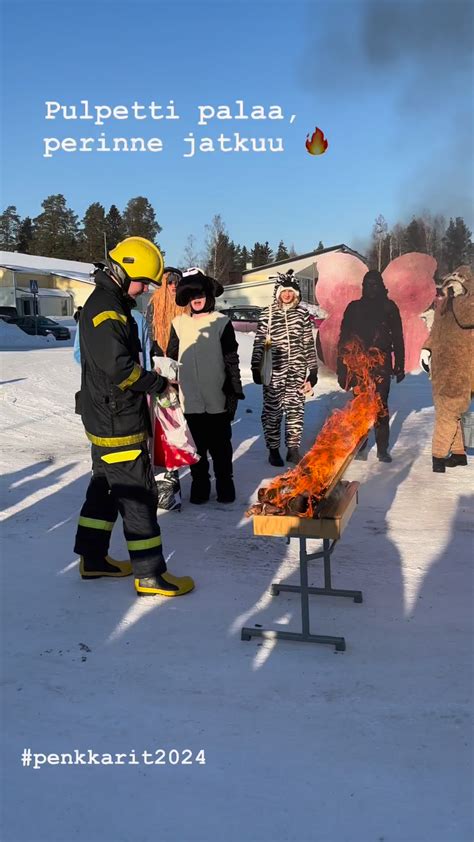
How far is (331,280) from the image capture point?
8211 mm

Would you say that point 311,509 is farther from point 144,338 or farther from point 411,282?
point 411,282

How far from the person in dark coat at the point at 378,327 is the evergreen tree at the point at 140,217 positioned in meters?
78.0

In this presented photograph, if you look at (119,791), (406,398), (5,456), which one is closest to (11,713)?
(119,791)

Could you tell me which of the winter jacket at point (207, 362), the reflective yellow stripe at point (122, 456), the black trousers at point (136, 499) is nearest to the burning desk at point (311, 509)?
the black trousers at point (136, 499)

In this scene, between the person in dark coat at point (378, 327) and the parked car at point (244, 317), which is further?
the parked car at point (244, 317)

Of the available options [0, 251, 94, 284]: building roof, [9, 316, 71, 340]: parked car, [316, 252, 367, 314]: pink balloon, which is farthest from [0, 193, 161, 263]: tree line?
[316, 252, 367, 314]: pink balloon

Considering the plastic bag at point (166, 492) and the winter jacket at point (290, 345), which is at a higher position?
the winter jacket at point (290, 345)

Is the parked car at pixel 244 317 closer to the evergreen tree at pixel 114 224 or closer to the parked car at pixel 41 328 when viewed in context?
the parked car at pixel 41 328

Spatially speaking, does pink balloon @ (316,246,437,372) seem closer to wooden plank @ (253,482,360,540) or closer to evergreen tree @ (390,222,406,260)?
evergreen tree @ (390,222,406,260)

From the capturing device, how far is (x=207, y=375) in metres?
6.30

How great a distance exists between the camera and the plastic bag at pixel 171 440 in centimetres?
559

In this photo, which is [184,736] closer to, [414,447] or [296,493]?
[296,493]

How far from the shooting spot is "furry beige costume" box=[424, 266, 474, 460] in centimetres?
745

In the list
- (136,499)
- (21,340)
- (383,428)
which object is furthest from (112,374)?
(21,340)
